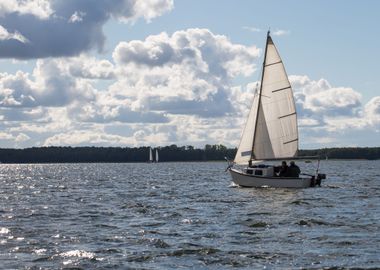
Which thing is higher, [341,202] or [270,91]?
[270,91]

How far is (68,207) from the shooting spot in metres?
43.4

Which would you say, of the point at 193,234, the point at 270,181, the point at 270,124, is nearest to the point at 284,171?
the point at 270,181

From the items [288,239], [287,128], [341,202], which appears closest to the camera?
[288,239]

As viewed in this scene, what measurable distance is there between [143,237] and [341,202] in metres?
20.9

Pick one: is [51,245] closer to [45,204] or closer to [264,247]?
[264,247]

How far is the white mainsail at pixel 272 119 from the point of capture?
203 feet

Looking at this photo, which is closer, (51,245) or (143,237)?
(51,245)

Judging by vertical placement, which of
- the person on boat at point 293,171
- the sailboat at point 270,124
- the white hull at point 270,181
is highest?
the sailboat at point 270,124

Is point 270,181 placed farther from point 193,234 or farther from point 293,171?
point 193,234

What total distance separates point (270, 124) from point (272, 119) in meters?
0.49

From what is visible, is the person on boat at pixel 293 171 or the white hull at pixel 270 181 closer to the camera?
the white hull at pixel 270 181

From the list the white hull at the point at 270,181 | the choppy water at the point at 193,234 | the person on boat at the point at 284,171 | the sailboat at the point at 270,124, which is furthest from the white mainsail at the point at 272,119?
the choppy water at the point at 193,234

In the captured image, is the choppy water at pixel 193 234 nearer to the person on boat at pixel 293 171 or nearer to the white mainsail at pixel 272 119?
the person on boat at pixel 293 171

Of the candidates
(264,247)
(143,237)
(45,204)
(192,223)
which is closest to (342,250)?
(264,247)
